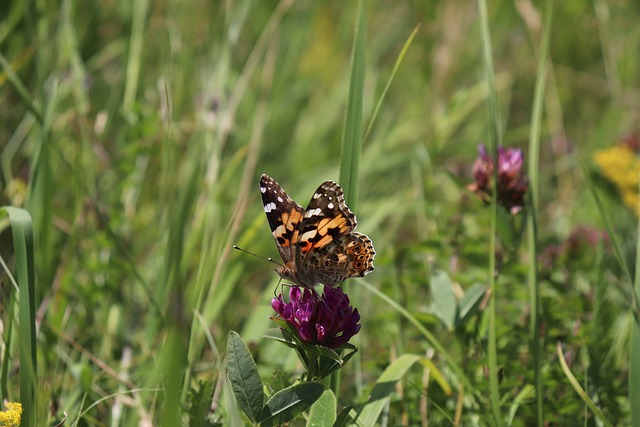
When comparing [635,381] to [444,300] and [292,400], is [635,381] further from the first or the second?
[292,400]

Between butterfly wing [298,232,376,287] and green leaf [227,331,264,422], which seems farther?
butterfly wing [298,232,376,287]

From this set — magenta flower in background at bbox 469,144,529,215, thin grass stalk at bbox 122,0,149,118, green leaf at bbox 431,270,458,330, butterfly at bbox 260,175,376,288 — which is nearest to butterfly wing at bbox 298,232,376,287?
butterfly at bbox 260,175,376,288

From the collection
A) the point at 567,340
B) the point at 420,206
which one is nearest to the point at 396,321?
the point at 567,340

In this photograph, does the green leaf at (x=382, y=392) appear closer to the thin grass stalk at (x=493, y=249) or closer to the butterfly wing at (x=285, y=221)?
the thin grass stalk at (x=493, y=249)

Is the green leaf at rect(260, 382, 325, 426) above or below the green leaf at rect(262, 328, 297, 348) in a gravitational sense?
below

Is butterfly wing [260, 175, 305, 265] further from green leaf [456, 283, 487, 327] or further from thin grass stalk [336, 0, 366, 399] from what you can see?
green leaf [456, 283, 487, 327]

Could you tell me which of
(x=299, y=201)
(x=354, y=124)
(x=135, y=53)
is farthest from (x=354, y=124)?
A: (x=135, y=53)
